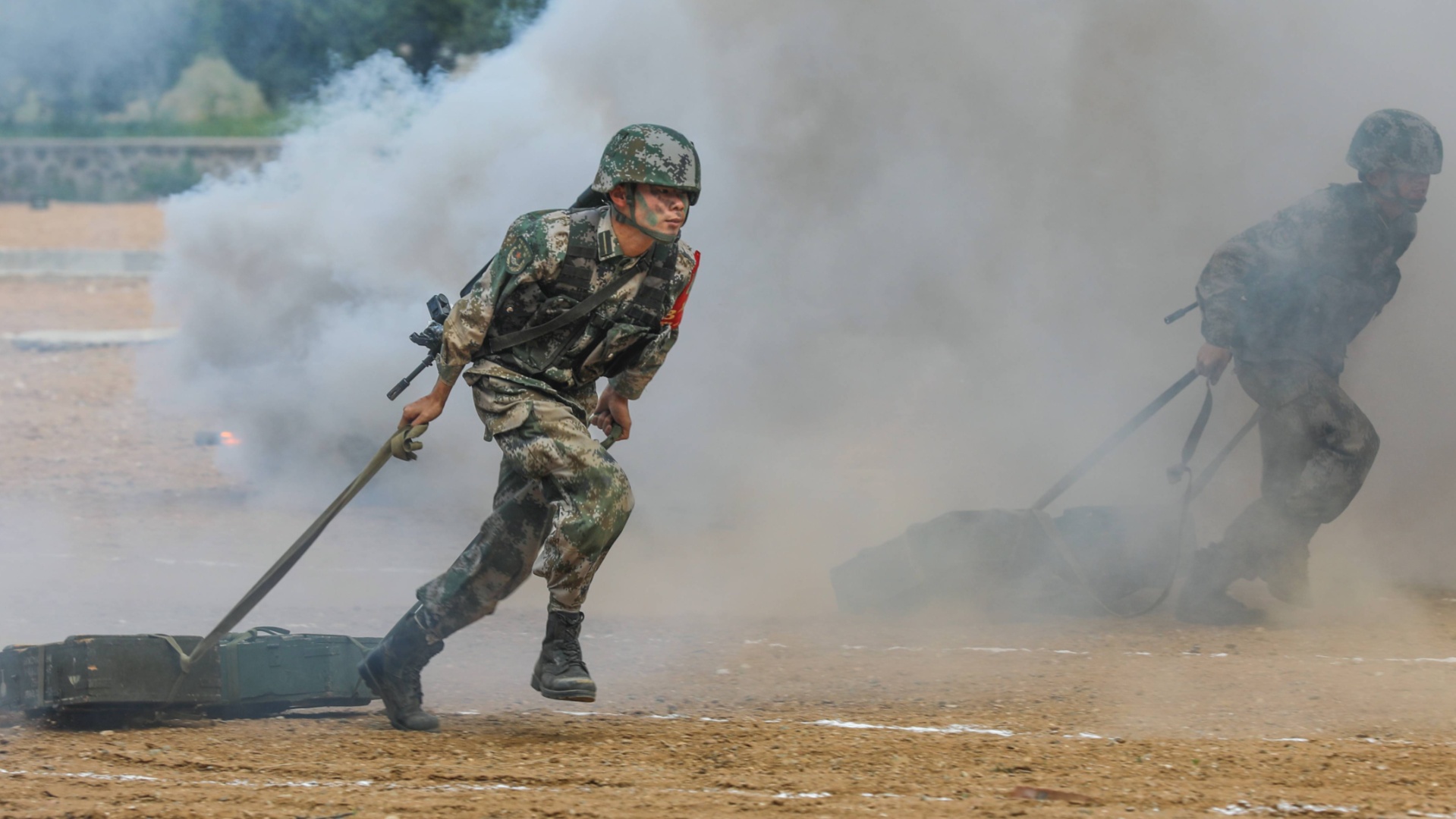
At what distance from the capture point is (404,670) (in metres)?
4.45

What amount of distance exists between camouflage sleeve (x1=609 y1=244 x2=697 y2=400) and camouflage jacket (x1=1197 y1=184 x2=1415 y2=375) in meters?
2.47

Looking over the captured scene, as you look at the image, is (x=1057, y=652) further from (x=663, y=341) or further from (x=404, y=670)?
(x=404, y=670)

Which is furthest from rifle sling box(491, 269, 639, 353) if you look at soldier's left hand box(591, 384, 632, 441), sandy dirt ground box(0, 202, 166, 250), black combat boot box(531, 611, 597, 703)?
sandy dirt ground box(0, 202, 166, 250)

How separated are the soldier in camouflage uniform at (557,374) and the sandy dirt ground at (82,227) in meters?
18.2

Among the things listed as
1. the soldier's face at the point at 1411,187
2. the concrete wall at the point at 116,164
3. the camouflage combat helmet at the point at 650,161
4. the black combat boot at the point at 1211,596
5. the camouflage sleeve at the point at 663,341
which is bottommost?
the black combat boot at the point at 1211,596

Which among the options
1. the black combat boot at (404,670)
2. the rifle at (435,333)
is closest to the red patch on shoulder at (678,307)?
the rifle at (435,333)

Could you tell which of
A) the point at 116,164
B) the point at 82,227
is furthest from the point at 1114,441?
the point at 116,164

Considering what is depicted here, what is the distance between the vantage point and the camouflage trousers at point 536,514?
4211 millimetres

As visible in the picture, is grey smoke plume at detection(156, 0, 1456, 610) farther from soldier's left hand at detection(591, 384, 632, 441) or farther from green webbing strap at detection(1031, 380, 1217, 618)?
soldier's left hand at detection(591, 384, 632, 441)

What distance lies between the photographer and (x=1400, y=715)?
4.61 metres

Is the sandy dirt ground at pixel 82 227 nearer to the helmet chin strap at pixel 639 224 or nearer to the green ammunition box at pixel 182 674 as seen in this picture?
the green ammunition box at pixel 182 674

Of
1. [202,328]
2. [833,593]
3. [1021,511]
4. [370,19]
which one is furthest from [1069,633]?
[370,19]

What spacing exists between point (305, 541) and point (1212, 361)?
3441 mm

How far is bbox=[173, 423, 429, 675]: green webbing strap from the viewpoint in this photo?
14.3 ft
